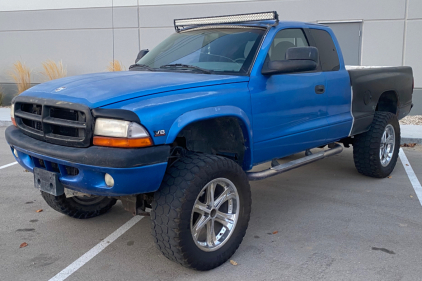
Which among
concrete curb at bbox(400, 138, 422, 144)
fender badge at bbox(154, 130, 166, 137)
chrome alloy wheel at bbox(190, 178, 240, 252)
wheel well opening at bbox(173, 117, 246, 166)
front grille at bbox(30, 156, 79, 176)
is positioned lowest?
concrete curb at bbox(400, 138, 422, 144)

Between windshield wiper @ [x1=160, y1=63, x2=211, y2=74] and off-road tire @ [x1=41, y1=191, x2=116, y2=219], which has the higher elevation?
windshield wiper @ [x1=160, y1=63, x2=211, y2=74]

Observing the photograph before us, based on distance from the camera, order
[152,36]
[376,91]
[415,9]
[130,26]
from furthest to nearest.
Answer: [130,26] → [152,36] → [415,9] → [376,91]

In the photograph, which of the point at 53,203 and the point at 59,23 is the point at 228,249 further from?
the point at 59,23

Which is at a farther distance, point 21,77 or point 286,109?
point 21,77

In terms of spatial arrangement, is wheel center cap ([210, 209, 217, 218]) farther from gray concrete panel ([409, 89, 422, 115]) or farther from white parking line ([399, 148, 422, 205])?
gray concrete panel ([409, 89, 422, 115])

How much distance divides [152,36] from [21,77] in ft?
13.9

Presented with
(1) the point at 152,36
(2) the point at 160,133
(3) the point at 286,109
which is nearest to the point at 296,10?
(1) the point at 152,36

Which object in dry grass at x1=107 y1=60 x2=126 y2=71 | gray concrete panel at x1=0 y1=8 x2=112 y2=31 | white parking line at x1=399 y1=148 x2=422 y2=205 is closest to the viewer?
white parking line at x1=399 y1=148 x2=422 y2=205

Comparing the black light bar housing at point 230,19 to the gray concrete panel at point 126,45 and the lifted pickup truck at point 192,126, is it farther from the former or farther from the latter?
the gray concrete panel at point 126,45

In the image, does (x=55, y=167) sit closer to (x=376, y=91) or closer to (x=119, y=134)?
(x=119, y=134)

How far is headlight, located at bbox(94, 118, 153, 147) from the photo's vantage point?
9.55 feet

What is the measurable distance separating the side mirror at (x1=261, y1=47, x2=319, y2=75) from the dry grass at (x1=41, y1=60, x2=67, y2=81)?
10281mm

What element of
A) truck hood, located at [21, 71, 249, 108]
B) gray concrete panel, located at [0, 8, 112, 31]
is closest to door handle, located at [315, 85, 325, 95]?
truck hood, located at [21, 71, 249, 108]

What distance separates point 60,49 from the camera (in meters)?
13.6
